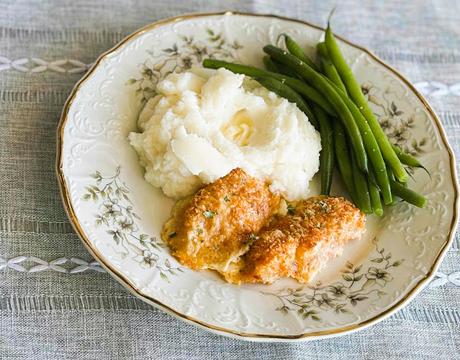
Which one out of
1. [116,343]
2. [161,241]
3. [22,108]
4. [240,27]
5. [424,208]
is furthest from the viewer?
[240,27]

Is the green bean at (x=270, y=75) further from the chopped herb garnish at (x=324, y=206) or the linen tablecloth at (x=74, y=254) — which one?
the linen tablecloth at (x=74, y=254)

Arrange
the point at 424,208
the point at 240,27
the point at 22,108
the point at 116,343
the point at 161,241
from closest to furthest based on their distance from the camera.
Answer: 1. the point at 116,343
2. the point at 161,241
3. the point at 424,208
4. the point at 22,108
5. the point at 240,27

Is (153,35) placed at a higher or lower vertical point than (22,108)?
higher

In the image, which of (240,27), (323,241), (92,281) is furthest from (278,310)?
(240,27)

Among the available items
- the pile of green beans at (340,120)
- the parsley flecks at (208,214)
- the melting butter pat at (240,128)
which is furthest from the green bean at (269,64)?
the parsley flecks at (208,214)

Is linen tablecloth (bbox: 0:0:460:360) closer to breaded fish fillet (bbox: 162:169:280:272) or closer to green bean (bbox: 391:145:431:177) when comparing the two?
breaded fish fillet (bbox: 162:169:280:272)

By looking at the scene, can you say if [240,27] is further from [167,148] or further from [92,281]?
[92,281]
